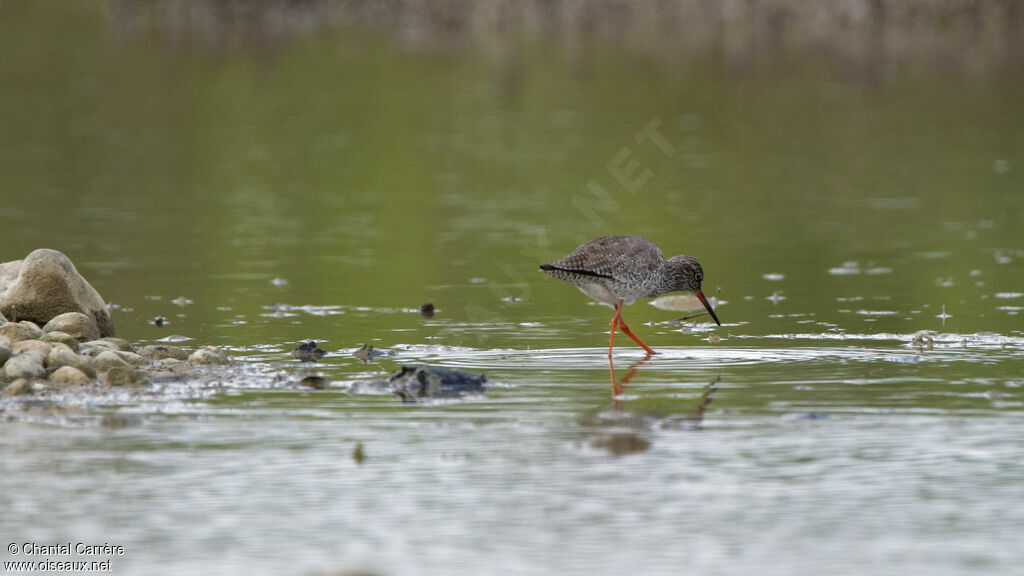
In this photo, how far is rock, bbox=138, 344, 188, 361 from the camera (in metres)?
12.5

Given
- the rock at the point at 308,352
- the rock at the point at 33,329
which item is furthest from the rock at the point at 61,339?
the rock at the point at 308,352

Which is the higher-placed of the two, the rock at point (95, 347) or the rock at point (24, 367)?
the rock at point (95, 347)

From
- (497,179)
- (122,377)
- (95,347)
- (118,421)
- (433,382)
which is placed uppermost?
(497,179)

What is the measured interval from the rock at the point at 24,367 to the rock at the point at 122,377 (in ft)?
1.55

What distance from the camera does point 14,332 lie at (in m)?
12.3

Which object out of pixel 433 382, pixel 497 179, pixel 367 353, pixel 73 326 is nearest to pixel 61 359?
pixel 73 326

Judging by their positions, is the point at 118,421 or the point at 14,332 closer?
the point at 118,421

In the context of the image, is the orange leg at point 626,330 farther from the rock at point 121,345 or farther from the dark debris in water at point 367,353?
the rock at point 121,345

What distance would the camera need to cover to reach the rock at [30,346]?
11875 millimetres

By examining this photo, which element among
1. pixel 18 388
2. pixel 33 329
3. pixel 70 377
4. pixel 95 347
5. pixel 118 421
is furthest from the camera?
pixel 33 329

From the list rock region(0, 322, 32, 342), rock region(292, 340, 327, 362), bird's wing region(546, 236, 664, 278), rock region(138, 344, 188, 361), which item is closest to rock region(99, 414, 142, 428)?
rock region(138, 344, 188, 361)

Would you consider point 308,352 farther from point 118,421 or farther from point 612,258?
point 118,421

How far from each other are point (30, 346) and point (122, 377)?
93 cm

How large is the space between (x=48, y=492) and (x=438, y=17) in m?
54.7
